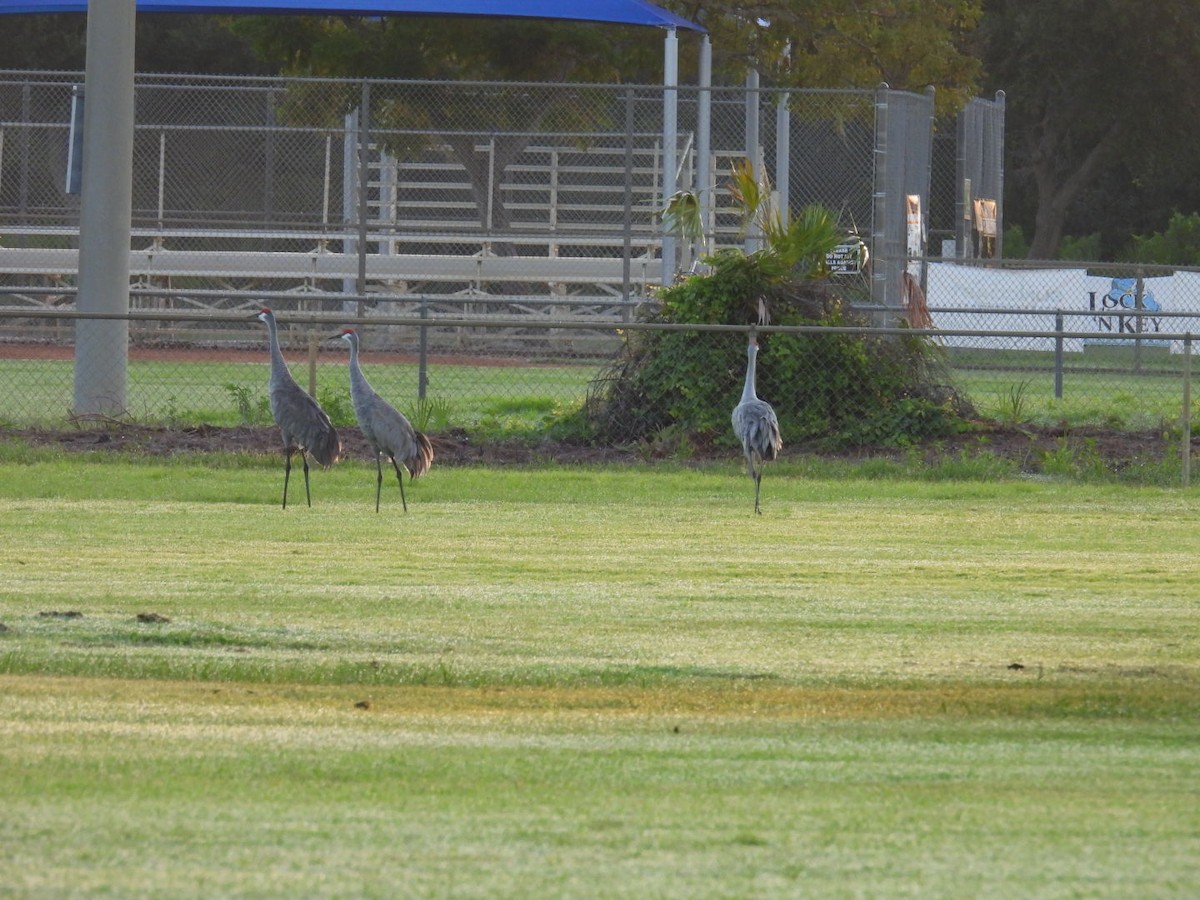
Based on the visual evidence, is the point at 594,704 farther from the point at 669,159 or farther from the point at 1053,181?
the point at 1053,181

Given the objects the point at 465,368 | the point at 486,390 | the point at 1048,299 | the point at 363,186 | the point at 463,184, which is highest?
the point at 463,184

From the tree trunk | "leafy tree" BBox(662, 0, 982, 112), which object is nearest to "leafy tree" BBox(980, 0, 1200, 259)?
the tree trunk

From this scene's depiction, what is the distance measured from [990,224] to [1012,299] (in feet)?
5.16

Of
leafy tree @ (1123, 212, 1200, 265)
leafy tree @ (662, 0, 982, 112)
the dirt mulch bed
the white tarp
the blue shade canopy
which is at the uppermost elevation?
leafy tree @ (662, 0, 982, 112)

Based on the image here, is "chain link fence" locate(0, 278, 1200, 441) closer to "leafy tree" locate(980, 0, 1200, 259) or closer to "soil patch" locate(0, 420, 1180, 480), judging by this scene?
"soil patch" locate(0, 420, 1180, 480)

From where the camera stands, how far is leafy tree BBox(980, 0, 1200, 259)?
46.8 metres

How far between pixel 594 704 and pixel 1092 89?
44304 millimetres

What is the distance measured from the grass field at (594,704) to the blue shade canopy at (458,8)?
1550cm

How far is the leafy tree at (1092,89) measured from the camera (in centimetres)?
4678

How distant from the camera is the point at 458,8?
28.4m

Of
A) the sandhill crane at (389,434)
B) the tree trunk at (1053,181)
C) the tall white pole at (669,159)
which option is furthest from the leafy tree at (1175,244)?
the sandhill crane at (389,434)

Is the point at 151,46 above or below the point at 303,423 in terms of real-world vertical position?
above

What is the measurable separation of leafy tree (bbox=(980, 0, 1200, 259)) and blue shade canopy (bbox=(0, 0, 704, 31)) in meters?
21.1

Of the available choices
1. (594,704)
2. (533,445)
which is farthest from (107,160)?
(594,704)
